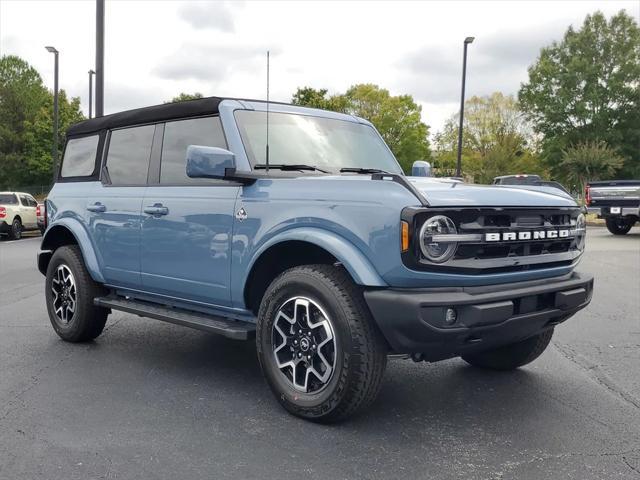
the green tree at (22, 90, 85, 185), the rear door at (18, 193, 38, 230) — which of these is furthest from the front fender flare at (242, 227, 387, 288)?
the green tree at (22, 90, 85, 185)

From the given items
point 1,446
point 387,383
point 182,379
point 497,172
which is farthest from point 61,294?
point 497,172

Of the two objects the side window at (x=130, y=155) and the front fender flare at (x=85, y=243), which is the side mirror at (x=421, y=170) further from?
the front fender flare at (x=85, y=243)

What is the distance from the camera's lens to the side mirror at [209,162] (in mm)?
3902

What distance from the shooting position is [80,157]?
593 centimetres

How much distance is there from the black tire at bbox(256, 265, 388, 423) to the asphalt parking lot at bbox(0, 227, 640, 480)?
136mm

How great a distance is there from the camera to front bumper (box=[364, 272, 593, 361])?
3.24 meters

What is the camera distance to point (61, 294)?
5816 mm

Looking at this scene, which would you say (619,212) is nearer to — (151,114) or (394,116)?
(151,114)

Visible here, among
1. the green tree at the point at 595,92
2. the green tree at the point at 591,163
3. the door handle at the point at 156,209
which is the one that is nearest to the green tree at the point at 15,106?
the green tree at the point at 591,163

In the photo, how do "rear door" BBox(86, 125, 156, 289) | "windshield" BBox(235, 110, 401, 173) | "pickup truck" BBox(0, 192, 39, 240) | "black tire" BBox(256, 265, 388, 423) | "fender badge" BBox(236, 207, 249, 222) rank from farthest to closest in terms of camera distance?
"pickup truck" BBox(0, 192, 39, 240), "rear door" BBox(86, 125, 156, 289), "windshield" BBox(235, 110, 401, 173), "fender badge" BBox(236, 207, 249, 222), "black tire" BBox(256, 265, 388, 423)

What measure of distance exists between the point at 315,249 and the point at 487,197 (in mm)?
1037

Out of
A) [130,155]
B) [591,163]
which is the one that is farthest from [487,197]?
[591,163]

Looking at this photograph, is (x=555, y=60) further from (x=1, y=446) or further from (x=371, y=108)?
(x=1, y=446)

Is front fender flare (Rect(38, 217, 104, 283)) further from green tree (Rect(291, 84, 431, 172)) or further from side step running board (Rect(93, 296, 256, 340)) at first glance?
green tree (Rect(291, 84, 431, 172))
